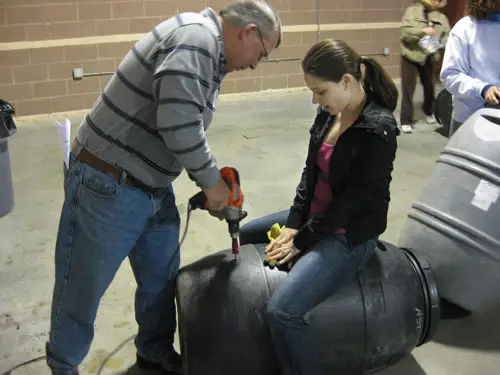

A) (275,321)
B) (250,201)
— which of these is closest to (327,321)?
(275,321)

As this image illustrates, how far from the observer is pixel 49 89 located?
5.58m

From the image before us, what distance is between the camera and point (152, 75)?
1.61 meters

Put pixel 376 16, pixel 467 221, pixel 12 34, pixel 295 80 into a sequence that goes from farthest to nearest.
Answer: pixel 376 16, pixel 295 80, pixel 12 34, pixel 467 221

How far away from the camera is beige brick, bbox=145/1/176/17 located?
5.80 metres

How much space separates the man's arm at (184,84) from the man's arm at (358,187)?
487mm

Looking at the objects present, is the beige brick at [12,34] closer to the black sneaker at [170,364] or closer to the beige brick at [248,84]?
the beige brick at [248,84]

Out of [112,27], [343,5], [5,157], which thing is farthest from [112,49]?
[343,5]

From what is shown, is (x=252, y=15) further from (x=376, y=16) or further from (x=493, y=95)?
(x=376, y=16)

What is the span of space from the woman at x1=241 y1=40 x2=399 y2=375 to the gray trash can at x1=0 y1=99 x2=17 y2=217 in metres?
2.04

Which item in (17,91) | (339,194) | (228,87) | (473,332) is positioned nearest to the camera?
(339,194)

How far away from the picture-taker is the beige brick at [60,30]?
5.38 meters

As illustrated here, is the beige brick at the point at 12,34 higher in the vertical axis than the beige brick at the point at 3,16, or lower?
lower

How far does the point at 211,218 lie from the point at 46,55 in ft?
9.90

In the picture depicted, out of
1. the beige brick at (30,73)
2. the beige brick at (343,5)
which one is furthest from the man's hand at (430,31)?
the beige brick at (30,73)
